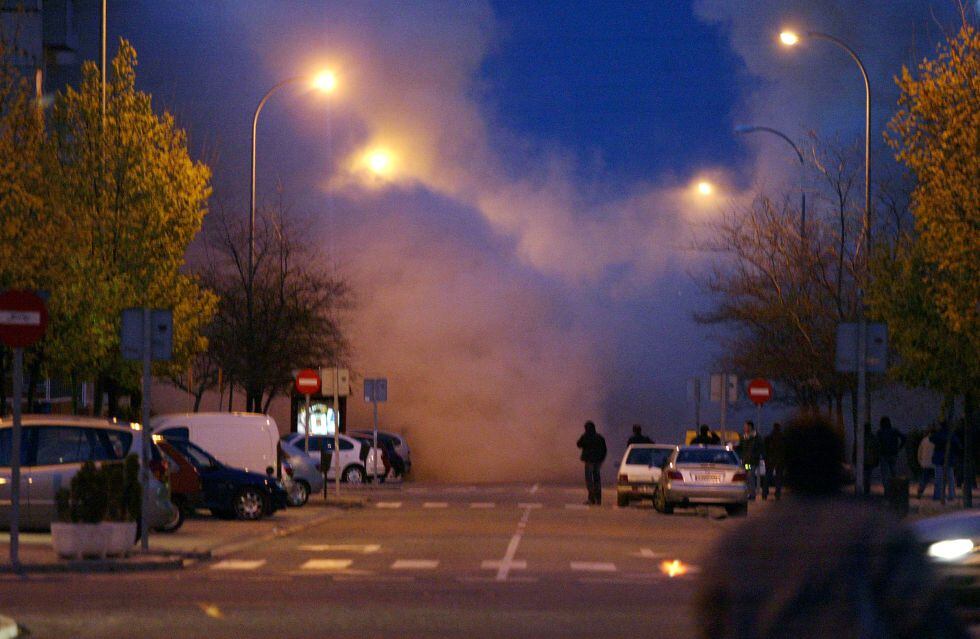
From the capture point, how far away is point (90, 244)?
33938 millimetres

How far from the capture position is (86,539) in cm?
1888

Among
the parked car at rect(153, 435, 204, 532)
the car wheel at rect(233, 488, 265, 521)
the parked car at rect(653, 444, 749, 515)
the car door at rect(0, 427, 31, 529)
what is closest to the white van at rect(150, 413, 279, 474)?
the car wheel at rect(233, 488, 265, 521)

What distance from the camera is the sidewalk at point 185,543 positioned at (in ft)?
60.6

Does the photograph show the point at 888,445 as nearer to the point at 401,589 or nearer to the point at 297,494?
the point at 297,494

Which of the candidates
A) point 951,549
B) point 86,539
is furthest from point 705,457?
point 951,549

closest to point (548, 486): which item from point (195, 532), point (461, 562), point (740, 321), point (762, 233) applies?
point (740, 321)

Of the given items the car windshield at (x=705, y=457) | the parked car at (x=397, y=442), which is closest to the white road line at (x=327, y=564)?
the car windshield at (x=705, y=457)

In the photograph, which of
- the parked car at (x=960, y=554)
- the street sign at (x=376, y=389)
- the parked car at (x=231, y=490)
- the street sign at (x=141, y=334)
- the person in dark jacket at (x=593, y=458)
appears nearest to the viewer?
the parked car at (x=960, y=554)

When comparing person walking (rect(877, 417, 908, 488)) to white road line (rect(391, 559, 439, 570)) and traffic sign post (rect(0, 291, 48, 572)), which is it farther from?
traffic sign post (rect(0, 291, 48, 572))

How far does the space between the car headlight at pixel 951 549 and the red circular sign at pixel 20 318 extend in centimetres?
974

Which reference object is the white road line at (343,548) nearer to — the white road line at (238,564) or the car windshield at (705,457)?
the white road line at (238,564)

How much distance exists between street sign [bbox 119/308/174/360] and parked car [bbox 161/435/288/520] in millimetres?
7744

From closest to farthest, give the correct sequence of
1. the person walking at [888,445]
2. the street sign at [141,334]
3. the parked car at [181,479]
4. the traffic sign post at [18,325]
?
the traffic sign post at [18,325] → the street sign at [141,334] → the parked car at [181,479] → the person walking at [888,445]

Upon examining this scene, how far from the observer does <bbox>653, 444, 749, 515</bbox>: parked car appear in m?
31.8
